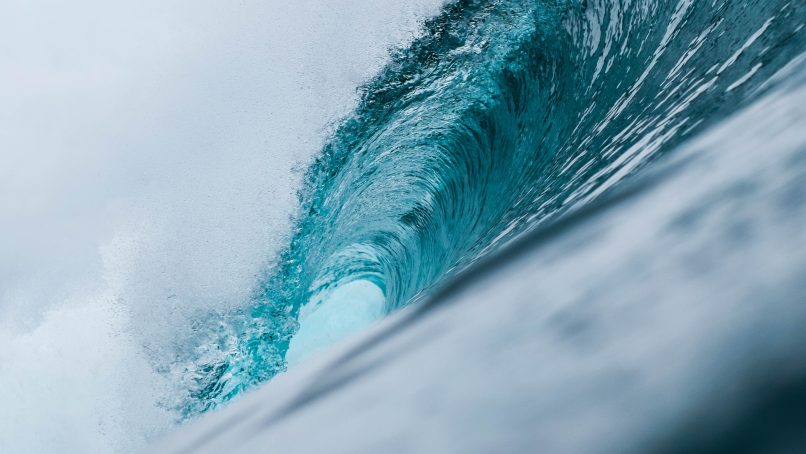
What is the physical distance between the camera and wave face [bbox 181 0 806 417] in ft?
8.05

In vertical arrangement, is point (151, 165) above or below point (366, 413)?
above

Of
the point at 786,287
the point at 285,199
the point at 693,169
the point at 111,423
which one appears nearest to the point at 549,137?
the point at 285,199

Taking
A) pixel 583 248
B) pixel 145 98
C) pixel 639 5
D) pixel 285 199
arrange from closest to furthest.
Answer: pixel 583 248 < pixel 639 5 < pixel 285 199 < pixel 145 98

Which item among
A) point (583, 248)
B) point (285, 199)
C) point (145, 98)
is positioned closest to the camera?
point (583, 248)

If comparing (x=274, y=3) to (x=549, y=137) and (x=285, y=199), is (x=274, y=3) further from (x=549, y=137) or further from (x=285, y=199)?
(x=549, y=137)

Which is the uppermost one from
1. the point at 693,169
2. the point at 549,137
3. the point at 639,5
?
the point at 639,5

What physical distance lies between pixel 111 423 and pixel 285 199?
180 centimetres

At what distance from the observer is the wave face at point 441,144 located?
8.05 ft

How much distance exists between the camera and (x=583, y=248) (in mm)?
357

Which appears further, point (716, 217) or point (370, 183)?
point (370, 183)

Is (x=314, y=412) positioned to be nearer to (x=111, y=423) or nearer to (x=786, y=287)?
(x=786, y=287)

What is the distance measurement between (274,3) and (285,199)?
3.58 ft

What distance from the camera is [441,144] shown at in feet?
11.7

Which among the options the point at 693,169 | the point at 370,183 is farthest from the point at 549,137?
the point at 693,169
